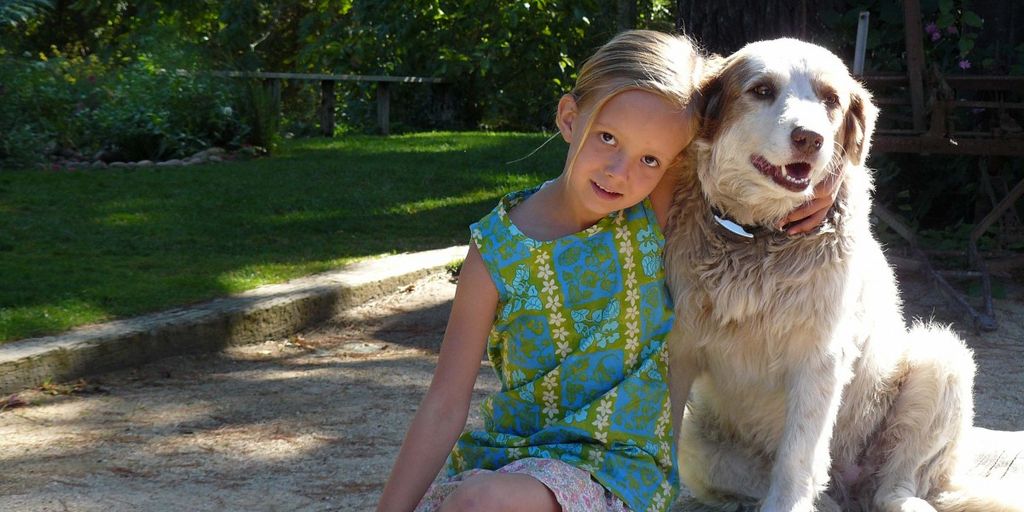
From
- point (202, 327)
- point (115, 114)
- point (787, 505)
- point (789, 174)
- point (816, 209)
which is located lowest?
point (202, 327)

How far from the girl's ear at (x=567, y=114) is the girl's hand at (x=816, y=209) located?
635mm

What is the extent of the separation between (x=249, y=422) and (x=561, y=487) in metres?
2.32

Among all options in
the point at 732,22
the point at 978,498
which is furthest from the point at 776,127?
the point at 732,22

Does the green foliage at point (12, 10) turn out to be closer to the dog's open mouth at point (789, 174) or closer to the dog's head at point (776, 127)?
the dog's head at point (776, 127)

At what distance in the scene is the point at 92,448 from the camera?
4176 mm

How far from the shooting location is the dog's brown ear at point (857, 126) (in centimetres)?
306

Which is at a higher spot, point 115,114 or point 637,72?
point 637,72

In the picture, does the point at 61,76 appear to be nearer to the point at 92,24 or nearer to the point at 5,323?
the point at 5,323

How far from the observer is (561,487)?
8.52ft

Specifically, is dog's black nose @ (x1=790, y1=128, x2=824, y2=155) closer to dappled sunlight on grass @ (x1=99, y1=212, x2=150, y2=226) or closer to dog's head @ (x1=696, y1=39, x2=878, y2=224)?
dog's head @ (x1=696, y1=39, x2=878, y2=224)

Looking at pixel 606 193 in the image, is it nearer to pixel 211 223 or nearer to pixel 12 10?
pixel 211 223

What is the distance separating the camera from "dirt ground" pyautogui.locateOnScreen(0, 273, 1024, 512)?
12.3ft

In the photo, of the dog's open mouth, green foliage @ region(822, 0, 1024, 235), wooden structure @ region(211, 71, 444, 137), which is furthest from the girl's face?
wooden structure @ region(211, 71, 444, 137)

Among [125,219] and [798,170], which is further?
[125,219]
